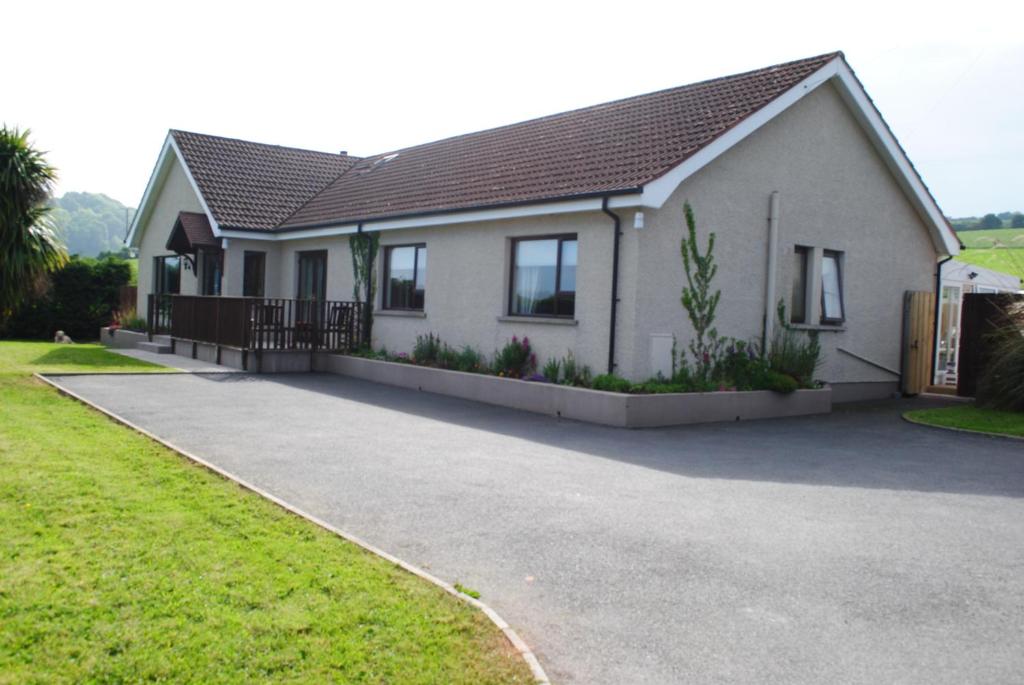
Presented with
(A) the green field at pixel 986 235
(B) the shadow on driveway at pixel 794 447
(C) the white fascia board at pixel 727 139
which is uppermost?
(A) the green field at pixel 986 235

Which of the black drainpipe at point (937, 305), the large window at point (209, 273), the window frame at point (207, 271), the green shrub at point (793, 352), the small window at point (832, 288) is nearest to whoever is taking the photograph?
the green shrub at point (793, 352)

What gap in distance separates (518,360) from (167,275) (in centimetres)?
1675

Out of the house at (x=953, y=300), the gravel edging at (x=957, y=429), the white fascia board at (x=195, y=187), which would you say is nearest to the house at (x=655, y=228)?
the white fascia board at (x=195, y=187)

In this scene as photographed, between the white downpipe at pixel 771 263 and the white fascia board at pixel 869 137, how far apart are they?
1.46 m

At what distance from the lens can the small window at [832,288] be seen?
16.9m

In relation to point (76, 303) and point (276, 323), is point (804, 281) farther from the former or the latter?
point (76, 303)

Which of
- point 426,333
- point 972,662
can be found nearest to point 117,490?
point 972,662

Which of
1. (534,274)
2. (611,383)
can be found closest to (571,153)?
(534,274)

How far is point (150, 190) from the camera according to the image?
28109 mm

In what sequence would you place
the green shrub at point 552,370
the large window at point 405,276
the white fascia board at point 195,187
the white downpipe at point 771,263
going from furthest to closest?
the white fascia board at point 195,187 < the large window at point 405,276 < the white downpipe at point 771,263 < the green shrub at point 552,370

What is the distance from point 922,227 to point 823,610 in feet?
52.8

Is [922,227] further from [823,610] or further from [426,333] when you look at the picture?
[823,610]

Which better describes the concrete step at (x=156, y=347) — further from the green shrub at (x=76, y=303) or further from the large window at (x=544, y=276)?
the large window at (x=544, y=276)

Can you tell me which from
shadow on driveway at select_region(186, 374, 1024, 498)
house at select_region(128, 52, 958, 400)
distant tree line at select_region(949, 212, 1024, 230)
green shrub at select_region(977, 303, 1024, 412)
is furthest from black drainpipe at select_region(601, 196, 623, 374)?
distant tree line at select_region(949, 212, 1024, 230)
